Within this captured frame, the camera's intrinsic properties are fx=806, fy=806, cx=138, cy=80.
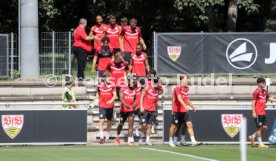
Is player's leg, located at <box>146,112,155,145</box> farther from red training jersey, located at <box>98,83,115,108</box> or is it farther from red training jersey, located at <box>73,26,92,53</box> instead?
red training jersey, located at <box>73,26,92,53</box>

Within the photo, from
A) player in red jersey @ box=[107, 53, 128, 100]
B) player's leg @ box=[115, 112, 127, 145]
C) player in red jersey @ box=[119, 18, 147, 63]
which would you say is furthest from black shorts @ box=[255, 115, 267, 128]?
player in red jersey @ box=[119, 18, 147, 63]

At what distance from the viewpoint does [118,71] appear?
78.2 feet

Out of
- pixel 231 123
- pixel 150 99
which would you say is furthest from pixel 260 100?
pixel 150 99

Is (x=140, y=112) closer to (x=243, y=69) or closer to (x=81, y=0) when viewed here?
(x=243, y=69)

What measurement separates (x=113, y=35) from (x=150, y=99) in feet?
10.2

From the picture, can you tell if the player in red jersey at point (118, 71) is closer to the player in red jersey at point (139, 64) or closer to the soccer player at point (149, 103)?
the player in red jersey at point (139, 64)

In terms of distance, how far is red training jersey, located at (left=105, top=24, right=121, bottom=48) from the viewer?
25.3 metres

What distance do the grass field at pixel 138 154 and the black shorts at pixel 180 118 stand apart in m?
1.00

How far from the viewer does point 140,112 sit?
912 inches

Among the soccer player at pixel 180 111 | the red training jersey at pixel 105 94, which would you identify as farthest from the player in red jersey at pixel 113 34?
the soccer player at pixel 180 111

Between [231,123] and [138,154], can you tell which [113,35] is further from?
[138,154]

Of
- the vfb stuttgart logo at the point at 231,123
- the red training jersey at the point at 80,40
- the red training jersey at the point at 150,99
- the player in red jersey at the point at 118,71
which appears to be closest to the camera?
the red training jersey at the point at 150,99

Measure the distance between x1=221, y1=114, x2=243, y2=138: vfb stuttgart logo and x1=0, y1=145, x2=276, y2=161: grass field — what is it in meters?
1.75

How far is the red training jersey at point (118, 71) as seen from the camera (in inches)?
937
